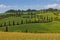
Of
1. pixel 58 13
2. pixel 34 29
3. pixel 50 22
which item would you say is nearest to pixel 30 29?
pixel 34 29

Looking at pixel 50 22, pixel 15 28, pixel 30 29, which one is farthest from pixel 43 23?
pixel 15 28

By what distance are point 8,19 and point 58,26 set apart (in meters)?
10.0

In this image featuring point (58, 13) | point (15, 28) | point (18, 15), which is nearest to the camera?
point (15, 28)

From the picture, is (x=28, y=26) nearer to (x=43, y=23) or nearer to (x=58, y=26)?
(x=43, y=23)

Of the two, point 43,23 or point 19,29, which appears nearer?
point 19,29

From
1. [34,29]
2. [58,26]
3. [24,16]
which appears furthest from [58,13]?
[34,29]

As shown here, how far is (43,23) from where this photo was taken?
2486 centimetres

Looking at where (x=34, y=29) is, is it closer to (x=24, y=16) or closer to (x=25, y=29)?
(x=25, y=29)

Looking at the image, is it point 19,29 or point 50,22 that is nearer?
point 19,29

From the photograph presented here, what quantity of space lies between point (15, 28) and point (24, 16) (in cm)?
875

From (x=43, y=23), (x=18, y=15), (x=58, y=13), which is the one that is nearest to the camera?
(x=43, y=23)

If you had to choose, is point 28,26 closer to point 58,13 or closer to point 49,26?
point 49,26

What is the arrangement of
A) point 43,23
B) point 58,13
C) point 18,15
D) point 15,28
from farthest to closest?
point 58,13 → point 18,15 → point 43,23 → point 15,28

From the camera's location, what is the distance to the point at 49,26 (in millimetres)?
23891
